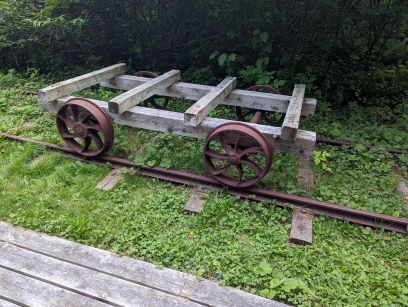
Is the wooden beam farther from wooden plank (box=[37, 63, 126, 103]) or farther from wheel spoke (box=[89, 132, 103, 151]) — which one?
wooden plank (box=[37, 63, 126, 103])

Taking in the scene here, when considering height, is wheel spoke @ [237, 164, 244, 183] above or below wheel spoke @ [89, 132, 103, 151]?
below

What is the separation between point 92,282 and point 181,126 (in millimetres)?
1828

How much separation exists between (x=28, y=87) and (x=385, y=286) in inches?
275

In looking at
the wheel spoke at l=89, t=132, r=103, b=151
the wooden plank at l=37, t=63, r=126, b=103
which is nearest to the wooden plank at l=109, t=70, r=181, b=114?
the wheel spoke at l=89, t=132, r=103, b=151

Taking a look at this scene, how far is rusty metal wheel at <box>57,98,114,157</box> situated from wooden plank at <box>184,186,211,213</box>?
127 cm

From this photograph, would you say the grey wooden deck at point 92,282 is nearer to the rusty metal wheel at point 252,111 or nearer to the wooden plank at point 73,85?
the wooden plank at point 73,85

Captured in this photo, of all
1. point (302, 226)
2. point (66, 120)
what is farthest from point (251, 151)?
point (66, 120)

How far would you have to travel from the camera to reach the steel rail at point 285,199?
3379 millimetres

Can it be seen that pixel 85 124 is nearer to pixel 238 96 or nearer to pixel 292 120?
pixel 238 96

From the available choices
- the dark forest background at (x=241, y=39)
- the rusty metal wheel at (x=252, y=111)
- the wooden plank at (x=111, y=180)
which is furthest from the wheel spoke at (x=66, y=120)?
the dark forest background at (x=241, y=39)

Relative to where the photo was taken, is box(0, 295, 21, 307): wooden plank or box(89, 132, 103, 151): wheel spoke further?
box(89, 132, 103, 151): wheel spoke

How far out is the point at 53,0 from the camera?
19.5 feet

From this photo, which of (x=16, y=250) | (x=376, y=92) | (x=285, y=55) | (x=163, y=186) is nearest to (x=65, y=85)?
(x=163, y=186)

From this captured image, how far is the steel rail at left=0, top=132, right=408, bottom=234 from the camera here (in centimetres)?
338
